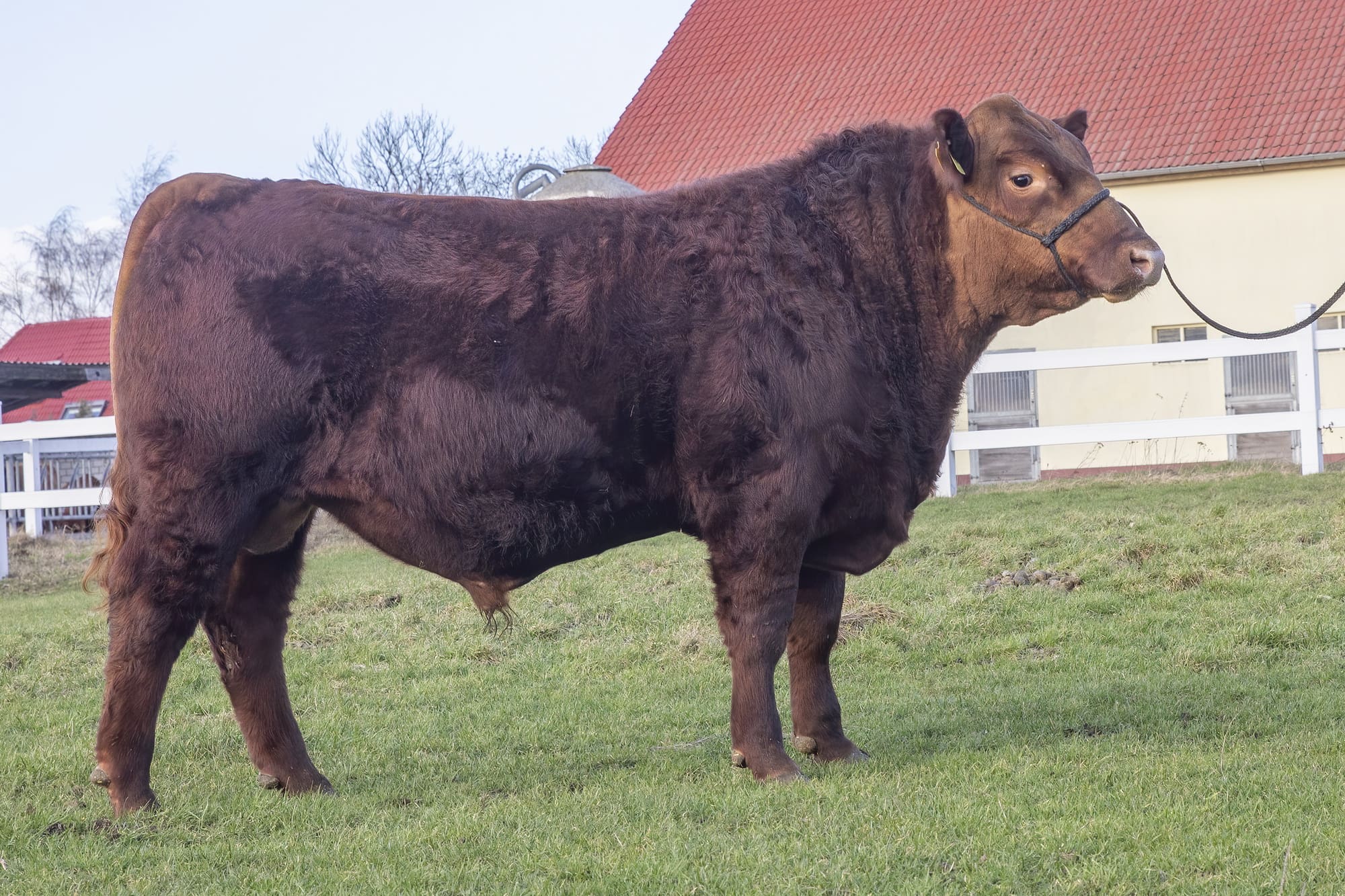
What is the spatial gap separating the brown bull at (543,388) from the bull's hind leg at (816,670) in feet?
0.04

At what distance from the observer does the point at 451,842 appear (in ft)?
13.5

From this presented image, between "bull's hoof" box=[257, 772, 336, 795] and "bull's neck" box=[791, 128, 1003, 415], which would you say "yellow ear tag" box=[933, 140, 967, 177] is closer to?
"bull's neck" box=[791, 128, 1003, 415]

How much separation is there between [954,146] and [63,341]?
48.3 m

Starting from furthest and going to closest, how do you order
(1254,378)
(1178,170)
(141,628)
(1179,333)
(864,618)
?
(1179,333), (1254,378), (1178,170), (864,618), (141,628)

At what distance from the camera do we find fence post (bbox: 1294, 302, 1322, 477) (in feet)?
40.1

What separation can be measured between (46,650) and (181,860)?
4.91m

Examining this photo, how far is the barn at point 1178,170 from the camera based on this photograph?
20141 mm

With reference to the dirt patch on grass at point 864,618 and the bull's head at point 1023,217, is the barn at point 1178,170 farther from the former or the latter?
the bull's head at point 1023,217

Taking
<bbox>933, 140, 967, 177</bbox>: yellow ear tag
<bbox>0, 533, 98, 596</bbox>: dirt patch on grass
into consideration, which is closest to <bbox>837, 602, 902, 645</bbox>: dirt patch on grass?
<bbox>933, 140, 967, 177</bbox>: yellow ear tag

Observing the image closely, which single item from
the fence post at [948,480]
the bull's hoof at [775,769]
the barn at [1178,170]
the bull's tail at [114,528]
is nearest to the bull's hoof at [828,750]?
the bull's hoof at [775,769]

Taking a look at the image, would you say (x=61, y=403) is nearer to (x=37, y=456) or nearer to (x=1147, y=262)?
(x=37, y=456)

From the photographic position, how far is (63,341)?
47906mm

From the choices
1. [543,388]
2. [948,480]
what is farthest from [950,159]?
[948,480]

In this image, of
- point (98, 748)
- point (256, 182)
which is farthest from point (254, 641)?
point (256, 182)
